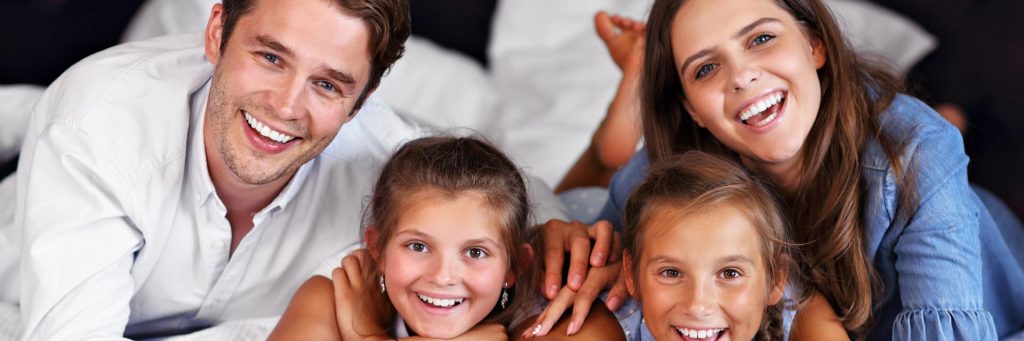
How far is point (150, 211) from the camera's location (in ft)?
4.67

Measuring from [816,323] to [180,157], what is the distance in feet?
2.85

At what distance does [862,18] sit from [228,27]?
136 cm

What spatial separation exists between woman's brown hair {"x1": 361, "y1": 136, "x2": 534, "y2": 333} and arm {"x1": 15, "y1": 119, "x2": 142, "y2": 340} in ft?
1.07

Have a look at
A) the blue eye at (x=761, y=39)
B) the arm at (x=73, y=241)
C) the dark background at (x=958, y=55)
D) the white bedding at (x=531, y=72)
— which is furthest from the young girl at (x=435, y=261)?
the dark background at (x=958, y=55)

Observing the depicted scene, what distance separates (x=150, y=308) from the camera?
1.57 meters

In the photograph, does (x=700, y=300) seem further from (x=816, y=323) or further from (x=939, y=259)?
(x=939, y=259)

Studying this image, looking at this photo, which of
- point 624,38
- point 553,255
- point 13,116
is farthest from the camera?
point 13,116

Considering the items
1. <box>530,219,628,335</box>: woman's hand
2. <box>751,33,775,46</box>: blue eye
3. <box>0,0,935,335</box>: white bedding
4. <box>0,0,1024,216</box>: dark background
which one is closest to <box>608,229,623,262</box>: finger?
<box>530,219,628,335</box>: woman's hand

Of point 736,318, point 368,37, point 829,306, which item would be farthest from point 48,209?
point 829,306

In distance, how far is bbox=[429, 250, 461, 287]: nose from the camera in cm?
131

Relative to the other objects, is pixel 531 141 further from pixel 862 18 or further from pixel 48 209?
pixel 48 209

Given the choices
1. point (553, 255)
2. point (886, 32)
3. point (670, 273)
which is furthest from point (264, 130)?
point (886, 32)

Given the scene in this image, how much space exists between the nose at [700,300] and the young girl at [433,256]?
0.82 feet

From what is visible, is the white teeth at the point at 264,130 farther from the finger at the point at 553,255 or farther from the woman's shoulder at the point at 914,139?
the woman's shoulder at the point at 914,139
